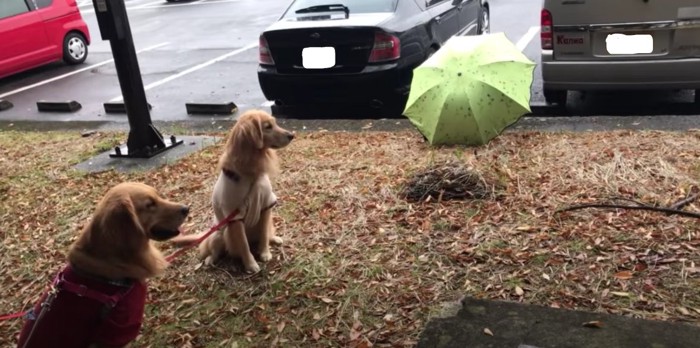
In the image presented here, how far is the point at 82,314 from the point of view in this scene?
98.3 inches

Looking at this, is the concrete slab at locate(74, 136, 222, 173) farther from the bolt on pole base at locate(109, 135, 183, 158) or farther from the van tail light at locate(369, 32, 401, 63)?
the van tail light at locate(369, 32, 401, 63)

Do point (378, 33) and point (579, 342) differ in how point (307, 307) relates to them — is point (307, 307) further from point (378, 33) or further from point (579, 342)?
point (378, 33)

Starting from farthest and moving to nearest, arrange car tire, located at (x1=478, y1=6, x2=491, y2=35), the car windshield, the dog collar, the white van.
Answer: car tire, located at (x1=478, y1=6, x2=491, y2=35) → the car windshield → the white van → the dog collar

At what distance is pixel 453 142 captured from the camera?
222 inches

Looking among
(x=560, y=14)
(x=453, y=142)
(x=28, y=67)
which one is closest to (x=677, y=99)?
(x=560, y=14)

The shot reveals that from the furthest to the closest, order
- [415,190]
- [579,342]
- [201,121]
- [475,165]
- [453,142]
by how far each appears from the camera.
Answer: [201,121] < [453,142] < [475,165] < [415,190] < [579,342]

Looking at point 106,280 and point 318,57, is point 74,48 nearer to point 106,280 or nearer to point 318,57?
point 318,57

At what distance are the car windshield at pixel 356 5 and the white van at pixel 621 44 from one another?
1849 millimetres

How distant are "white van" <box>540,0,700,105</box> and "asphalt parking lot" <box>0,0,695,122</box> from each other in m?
0.85

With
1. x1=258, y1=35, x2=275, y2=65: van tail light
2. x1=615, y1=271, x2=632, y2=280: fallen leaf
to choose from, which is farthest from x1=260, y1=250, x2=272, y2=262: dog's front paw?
x1=258, y1=35, x2=275, y2=65: van tail light

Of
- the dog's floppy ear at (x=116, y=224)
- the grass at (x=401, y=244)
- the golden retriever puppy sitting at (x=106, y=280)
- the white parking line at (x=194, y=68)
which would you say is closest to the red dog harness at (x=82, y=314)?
the golden retriever puppy sitting at (x=106, y=280)

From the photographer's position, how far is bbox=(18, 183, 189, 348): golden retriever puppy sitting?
2479 millimetres

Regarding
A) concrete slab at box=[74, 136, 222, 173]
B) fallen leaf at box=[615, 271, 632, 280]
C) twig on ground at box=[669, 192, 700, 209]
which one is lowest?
fallen leaf at box=[615, 271, 632, 280]

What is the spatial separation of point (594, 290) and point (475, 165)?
1893mm
